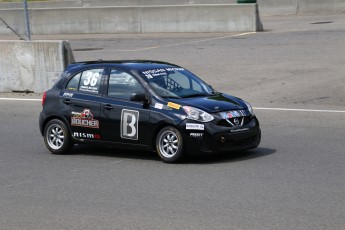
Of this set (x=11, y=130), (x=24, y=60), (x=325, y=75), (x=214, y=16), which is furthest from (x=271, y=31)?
(x=11, y=130)

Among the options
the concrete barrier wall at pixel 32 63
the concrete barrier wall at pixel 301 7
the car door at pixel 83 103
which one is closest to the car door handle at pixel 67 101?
the car door at pixel 83 103

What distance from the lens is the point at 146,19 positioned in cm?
3266

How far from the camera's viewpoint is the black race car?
11117 millimetres

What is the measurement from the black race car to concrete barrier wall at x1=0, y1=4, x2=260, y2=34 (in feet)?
58.9

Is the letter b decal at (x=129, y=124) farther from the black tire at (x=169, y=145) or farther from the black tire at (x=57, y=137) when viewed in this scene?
the black tire at (x=57, y=137)

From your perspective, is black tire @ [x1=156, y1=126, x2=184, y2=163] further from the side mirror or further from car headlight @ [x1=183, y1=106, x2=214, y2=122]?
the side mirror

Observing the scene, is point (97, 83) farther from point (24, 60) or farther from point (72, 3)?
A: point (72, 3)

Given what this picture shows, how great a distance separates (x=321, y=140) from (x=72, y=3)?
35571 mm

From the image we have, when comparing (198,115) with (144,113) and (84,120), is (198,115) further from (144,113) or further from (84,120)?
(84,120)

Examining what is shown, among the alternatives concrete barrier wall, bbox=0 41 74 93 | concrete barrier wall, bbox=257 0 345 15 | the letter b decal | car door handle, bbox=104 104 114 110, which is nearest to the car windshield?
the letter b decal

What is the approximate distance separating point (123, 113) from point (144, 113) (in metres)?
0.39

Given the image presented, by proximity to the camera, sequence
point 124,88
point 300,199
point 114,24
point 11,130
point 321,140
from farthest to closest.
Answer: point 114,24 → point 11,130 → point 321,140 → point 124,88 → point 300,199

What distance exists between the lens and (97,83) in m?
12.2

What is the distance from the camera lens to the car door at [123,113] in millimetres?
11523
